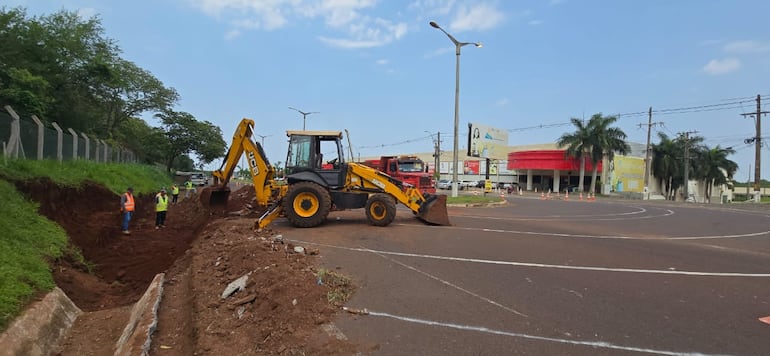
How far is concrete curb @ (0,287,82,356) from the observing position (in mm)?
5230

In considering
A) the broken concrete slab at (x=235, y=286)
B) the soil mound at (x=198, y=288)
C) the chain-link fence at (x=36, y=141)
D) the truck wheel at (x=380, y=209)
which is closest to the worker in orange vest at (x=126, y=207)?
the soil mound at (x=198, y=288)

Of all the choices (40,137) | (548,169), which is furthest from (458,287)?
(548,169)

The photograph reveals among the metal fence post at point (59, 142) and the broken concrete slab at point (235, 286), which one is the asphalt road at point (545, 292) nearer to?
the broken concrete slab at point (235, 286)

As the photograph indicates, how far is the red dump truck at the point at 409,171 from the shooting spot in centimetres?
2581

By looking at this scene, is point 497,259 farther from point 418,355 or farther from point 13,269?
point 13,269

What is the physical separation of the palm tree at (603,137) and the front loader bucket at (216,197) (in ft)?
166

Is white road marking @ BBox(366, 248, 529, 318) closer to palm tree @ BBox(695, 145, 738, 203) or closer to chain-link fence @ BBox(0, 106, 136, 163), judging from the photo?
chain-link fence @ BBox(0, 106, 136, 163)

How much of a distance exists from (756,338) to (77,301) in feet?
31.2

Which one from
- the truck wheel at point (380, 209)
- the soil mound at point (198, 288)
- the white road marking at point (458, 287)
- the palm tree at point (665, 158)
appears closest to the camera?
the soil mound at point (198, 288)

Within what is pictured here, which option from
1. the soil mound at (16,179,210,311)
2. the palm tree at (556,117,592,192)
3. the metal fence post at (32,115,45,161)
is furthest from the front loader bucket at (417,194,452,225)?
the palm tree at (556,117,592,192)

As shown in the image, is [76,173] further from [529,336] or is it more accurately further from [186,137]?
[186,137]

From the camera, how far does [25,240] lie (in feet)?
28.3

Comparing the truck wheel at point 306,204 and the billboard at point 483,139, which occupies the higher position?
the billboard at point 483,139

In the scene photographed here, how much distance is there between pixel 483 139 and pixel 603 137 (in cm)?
1482
